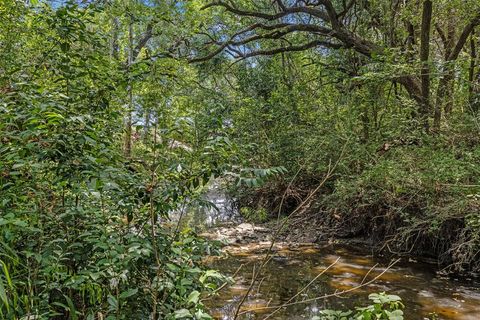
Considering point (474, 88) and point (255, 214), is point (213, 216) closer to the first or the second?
point (255, 214)

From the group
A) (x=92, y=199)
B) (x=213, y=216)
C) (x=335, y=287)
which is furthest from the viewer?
(x=213, y=216)

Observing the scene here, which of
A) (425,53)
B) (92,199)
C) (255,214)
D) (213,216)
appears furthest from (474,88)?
(92,199)

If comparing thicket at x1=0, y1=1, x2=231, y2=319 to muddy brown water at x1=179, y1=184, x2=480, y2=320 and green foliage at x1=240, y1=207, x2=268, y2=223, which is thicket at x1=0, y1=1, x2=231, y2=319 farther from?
green foliage at x1=240, y1=207, x2=268, y2=223

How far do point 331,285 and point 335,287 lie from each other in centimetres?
10

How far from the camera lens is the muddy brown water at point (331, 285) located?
463 cm

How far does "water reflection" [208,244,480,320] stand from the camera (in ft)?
15.2

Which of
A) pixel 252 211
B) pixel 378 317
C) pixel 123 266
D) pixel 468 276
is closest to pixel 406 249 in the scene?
pixel 468 276

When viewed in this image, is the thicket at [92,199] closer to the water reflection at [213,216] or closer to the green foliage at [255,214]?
the water reflection at [213,216]

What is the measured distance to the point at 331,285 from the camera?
5520 mm

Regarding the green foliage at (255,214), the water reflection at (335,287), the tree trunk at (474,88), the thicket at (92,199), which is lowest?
the water reflection at (335,287)

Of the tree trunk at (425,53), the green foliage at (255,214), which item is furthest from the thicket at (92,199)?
the green foliage at (255,214)

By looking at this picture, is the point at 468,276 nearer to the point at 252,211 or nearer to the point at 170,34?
the point at 252,211

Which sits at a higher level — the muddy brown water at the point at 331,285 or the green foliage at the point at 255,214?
the green foliage at the point at 255,214

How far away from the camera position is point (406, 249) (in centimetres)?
673
